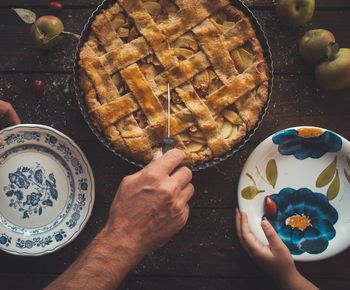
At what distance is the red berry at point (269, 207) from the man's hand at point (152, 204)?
0.30 meters

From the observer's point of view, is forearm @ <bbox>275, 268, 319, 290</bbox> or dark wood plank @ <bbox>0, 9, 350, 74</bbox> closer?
forearm @ <bbox>275, 268, 319, 290</bbox>

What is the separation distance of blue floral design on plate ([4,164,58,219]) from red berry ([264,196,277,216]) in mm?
590

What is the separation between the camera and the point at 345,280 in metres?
1.49

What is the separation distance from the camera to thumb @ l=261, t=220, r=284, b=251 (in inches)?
51.9

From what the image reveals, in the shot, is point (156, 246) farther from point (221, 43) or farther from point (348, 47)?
point (348, 47)

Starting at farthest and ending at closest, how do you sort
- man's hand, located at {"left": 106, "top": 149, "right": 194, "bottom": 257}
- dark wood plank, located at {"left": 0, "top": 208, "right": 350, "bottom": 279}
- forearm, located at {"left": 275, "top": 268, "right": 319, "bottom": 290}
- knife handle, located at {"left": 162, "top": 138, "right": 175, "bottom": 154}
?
1. dark wood plank, located at {"left": 0, "top": 208, "right": 350, "bottom": 279}
2. forearm, located at {"left": 275, "top": 268, "right": 319, "bottom": 290}
3. knife handle, located at {"left": 162, "top": 138, "right": 175, "bottom": 154}
4. man's hand, located at {"left": 106, "top": 149, "right": 194, "bottom": 257}

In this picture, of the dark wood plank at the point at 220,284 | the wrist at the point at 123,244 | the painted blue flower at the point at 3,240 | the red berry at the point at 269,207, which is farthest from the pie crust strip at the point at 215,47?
the painted blue flower at the point at 3,240

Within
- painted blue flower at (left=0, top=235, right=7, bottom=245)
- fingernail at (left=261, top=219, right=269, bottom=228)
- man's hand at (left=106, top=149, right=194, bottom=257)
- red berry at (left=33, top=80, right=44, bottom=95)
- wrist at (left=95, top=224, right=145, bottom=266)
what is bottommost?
painted blue flower at (left=0, top=235, right=7, bottom=245)

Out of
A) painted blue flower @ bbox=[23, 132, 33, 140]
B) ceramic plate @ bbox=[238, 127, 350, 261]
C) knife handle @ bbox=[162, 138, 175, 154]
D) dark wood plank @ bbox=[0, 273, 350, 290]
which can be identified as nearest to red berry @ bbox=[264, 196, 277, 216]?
ceramic plate @ bbox=[238, 127, 350, 261]

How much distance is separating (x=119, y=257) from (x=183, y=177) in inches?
9.7

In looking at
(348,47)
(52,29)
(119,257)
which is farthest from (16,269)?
(348,47)

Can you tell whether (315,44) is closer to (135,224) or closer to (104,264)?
(135,224)

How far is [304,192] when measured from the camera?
4.75 ft

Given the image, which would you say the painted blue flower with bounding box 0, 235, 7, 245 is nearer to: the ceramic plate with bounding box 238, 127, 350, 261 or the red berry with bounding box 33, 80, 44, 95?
the red berry with bounding box 33, 80, 44, 95
